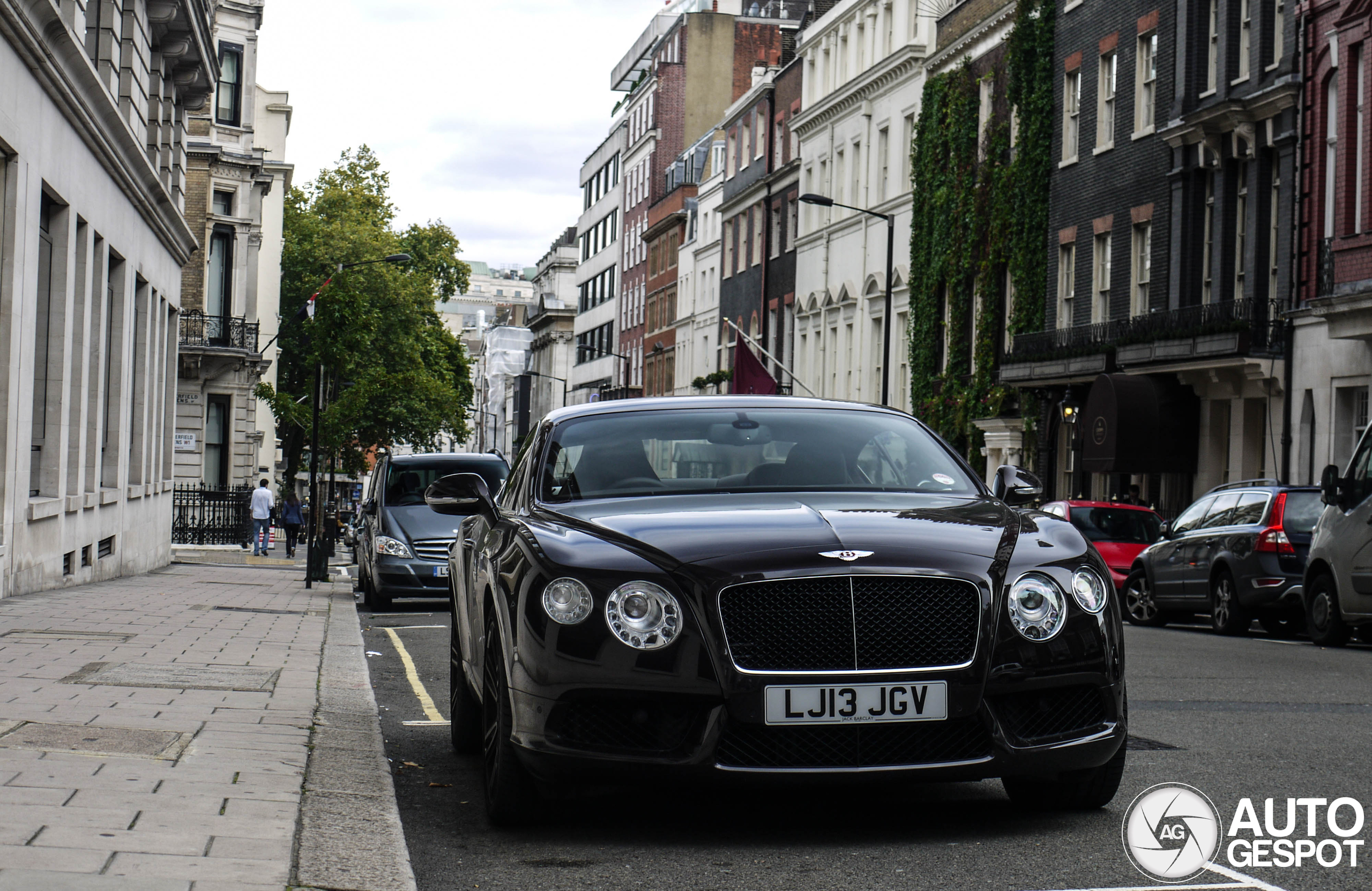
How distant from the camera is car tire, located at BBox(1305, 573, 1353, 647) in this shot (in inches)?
684

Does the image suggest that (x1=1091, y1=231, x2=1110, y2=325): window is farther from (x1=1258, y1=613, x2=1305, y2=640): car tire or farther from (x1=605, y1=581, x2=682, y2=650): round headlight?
(x1=605, y1=581, x2=682, y2=650): round headlight

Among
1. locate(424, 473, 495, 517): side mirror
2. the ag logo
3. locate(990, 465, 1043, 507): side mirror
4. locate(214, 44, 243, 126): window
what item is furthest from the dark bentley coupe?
locate(214, 44, 243, 126): window

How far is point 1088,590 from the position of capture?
634 centimetres

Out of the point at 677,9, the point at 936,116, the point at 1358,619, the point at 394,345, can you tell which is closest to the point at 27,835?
the point at 1358,619

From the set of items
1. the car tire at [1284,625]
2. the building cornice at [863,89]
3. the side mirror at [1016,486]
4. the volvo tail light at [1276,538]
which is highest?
the building cornice at [863,89]

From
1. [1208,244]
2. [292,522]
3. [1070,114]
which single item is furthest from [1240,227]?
[292,522]

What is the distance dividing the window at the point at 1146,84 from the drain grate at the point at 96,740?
31.7 metres

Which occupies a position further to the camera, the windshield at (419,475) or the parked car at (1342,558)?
the windshield at (419,475)

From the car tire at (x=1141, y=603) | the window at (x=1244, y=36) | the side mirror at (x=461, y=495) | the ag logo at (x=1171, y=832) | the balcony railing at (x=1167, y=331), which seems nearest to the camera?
the ag logo at (x=1171, y=832)

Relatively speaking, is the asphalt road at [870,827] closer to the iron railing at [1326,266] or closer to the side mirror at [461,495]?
the side mirror at [461,495]

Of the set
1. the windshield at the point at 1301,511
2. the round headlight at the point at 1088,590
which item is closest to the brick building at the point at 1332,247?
the windshield at the point at 1301,511

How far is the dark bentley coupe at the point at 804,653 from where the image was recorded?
5.91 m

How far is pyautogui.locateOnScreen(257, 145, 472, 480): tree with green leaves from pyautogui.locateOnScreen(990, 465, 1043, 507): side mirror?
28.8 m

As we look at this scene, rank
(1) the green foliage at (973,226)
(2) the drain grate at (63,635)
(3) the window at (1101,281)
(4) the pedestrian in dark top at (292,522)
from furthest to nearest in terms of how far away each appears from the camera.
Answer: (4) the pedestrian in dark top at (292,522) → (1) the green foliage at (973,226) → (3) the window at (1101,281) → (2) the drain grate at (63,635)
